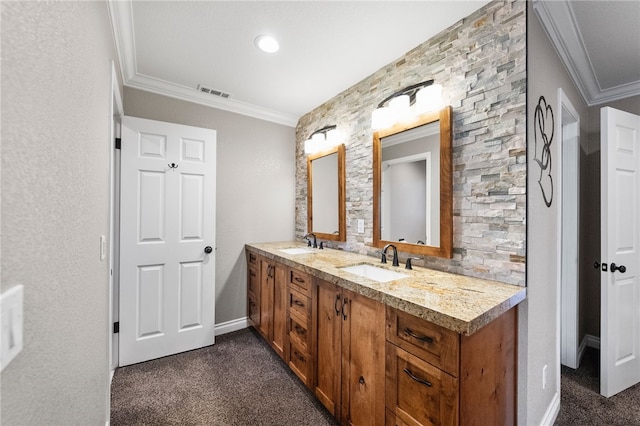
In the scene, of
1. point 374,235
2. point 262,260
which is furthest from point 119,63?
point 374,235

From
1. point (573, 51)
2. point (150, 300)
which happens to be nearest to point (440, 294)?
point (573, 51)

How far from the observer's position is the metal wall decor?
1.50m

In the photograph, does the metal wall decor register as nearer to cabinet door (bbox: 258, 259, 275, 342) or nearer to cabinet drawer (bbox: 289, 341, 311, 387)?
cabinet drawer (bbox: 289, 341, 311, 387)

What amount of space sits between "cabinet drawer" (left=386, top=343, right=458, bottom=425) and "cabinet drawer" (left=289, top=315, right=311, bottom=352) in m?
0.75

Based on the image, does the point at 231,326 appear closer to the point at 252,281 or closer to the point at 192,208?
the point at 252,281

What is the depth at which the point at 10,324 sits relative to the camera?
480 mm

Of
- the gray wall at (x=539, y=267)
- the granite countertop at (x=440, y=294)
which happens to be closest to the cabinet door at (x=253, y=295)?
→ the granite countertop at (x=440, y=294)

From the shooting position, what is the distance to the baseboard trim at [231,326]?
2.88 metres

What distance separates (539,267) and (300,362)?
1.69m

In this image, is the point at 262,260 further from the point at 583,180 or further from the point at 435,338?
the point at 583,180

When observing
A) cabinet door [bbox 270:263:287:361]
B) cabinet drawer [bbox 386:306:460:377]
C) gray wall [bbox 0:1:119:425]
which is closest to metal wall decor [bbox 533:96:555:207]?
cabinet drawer [bbox 386:306:460:377]

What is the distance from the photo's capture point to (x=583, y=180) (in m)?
2.66

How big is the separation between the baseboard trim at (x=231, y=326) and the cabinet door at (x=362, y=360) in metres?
1.78

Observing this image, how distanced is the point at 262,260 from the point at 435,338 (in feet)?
6.24
